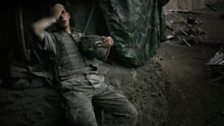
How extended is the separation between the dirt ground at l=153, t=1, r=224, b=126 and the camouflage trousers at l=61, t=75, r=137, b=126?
1.52 meters

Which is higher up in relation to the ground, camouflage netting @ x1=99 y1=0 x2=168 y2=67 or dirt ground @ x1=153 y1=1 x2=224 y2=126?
camouflage netting @ x1=99 y1=0 x2=168 y2=67

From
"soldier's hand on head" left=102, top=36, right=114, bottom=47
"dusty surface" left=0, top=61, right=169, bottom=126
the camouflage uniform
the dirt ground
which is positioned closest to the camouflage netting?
"dusty surface" left=0, top=61, right=169, bottom=126

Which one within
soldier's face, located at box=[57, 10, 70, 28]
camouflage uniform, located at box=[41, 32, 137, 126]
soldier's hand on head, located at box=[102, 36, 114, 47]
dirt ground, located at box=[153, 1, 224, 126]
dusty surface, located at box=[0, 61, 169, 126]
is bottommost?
dirt ground, located at box=[153, 1, 224, 126]

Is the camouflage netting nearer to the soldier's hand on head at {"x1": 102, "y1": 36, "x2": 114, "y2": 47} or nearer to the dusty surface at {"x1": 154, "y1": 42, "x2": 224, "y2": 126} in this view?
the dusty surface at {"x1": 154, "y1": 42, "x2": 224, "y2": 126}

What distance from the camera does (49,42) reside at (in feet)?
12.2

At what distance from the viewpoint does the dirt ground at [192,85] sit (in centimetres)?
532

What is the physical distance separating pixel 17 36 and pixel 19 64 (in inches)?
18.3

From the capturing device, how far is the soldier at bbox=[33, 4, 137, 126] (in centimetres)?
364

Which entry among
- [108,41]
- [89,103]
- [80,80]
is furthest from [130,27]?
[89,103]

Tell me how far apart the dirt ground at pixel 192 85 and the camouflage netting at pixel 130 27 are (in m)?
0.97

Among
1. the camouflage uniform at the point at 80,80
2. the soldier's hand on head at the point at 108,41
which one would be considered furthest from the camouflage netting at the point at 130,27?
the soldier's hand on head at the point at 108,41

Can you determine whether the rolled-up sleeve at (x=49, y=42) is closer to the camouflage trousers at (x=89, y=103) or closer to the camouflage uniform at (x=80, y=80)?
the camouflage uniform at (x=80, y=80)

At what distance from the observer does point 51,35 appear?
3803 mm

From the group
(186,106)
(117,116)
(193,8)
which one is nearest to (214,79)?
(186,106)
